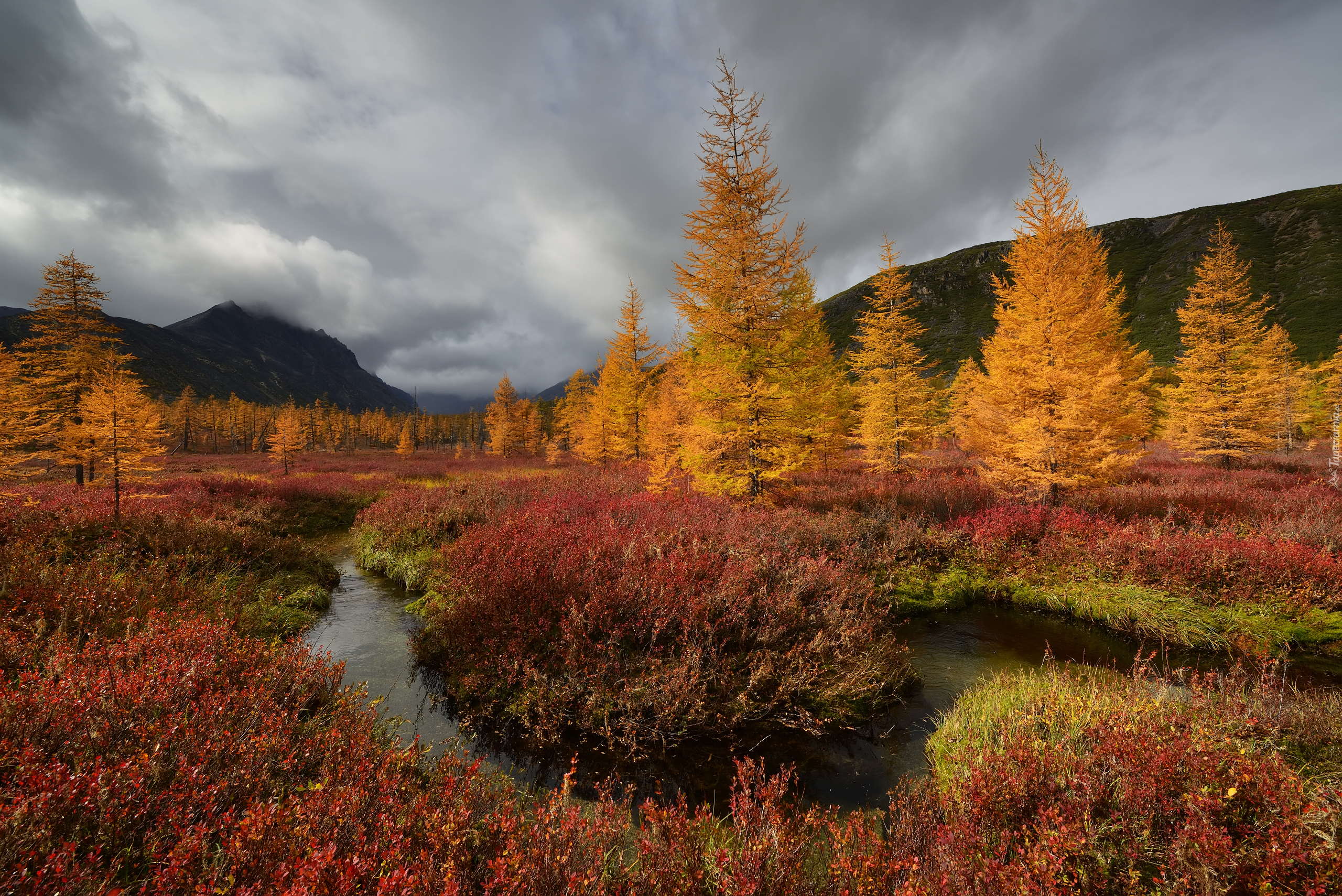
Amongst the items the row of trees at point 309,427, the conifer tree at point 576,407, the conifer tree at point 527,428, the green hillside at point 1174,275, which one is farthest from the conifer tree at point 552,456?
the green hillside at point 1174,275

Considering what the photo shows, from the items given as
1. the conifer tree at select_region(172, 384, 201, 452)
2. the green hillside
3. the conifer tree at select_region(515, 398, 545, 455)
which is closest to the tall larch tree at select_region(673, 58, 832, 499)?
the conifer tree at select_region(515, 398, 545, 455)

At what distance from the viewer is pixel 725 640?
20.0 feet

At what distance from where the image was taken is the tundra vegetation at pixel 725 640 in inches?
98.0

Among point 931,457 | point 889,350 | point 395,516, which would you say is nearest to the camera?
point 395,516

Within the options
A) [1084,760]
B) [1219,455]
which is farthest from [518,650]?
[1219,455]

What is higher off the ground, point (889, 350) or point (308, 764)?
point (889, 350)

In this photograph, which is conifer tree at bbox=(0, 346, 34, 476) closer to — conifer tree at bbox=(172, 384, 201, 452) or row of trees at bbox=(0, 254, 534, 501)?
row of trees at bbox=(0, 254, 534, 501)

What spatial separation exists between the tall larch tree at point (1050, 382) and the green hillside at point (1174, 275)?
7297 cm

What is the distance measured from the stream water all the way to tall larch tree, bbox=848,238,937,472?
11.7m

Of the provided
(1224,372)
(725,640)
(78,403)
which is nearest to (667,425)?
(725,640)

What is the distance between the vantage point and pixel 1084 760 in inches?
134

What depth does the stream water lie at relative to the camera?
4.74 m

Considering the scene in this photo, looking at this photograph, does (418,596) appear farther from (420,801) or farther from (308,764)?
(420,801)

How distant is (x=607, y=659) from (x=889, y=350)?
18.8m
